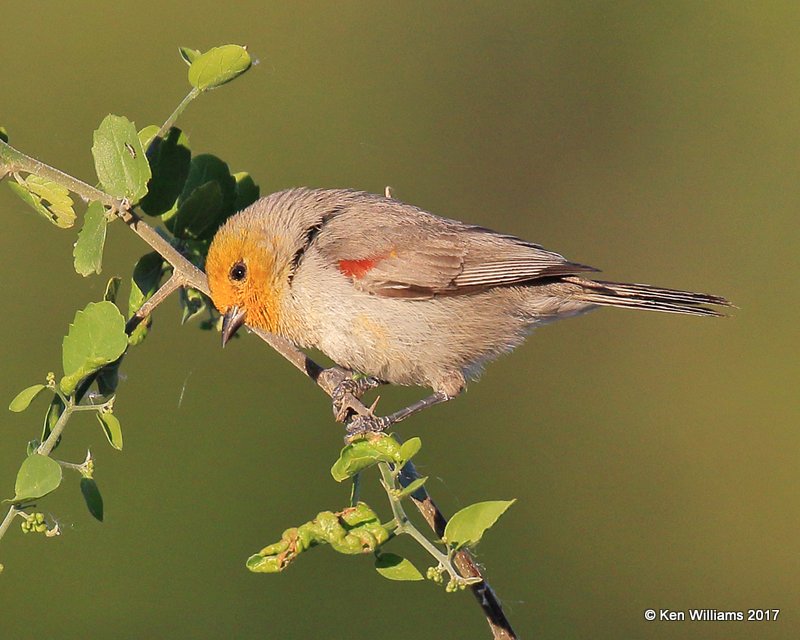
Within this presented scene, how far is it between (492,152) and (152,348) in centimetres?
255

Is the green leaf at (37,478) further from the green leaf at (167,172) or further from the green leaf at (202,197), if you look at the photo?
the green leaf at (202,197)

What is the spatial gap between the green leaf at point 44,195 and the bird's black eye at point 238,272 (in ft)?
2.77

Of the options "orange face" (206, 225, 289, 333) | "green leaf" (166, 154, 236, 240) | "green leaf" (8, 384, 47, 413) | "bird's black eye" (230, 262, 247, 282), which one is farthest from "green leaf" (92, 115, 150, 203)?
"bird's black eye" (230, 262, 247, 282)

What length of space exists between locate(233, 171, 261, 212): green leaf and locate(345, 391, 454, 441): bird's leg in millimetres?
824

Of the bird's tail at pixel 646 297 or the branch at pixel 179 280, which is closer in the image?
the branch at pixel 179 280

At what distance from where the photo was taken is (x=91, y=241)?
2.57m

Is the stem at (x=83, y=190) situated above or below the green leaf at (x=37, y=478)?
above

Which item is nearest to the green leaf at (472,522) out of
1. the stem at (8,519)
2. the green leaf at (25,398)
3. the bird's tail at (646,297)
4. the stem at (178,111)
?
the stem at (8,519)

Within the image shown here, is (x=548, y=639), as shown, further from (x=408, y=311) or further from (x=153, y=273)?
(x=153, y=273)

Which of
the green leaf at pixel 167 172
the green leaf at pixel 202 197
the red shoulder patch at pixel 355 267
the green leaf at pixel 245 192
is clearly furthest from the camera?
the red shoulder patch at pixel 355 267

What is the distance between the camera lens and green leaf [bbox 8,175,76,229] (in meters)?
2.57

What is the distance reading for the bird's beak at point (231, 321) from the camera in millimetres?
3457

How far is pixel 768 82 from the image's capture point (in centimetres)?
663

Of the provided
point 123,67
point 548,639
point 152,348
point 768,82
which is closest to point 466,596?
point 548,639
